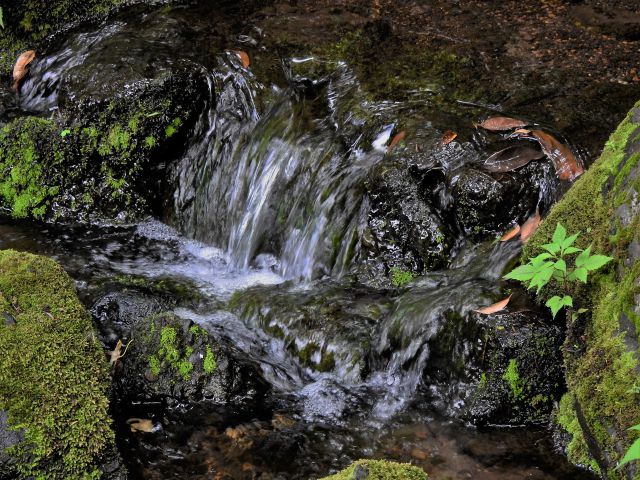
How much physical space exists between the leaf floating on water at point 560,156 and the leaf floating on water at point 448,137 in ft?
1.92

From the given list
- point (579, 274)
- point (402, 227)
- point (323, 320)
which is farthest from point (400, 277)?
point (579, 274)

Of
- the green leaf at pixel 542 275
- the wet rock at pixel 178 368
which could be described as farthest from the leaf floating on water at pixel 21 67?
the green leaf at pixel 542 275

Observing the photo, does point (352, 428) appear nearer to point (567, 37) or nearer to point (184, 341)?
point (184, 341)

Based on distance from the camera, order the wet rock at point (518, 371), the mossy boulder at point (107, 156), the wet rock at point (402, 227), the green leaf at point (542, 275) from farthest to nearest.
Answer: the mossy boulder at point (107, 156) < the wet rock at point (402, 227) < the wet rock at point (518, 371) < the green leaf at point (542, 275)

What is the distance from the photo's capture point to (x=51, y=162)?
662cm

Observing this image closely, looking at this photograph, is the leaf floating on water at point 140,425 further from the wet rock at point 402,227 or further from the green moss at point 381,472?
the wet rock at point 402,227

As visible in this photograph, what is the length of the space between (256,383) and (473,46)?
4135mm

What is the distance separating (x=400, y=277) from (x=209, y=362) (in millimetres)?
1573

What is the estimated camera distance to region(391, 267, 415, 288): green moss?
16.2 ft

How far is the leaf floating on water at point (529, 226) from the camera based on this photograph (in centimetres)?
457

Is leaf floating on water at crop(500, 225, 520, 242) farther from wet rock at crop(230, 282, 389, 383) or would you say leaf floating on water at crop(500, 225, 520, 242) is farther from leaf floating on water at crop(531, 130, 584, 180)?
wet rock at crop(230, 282, 389, 383)

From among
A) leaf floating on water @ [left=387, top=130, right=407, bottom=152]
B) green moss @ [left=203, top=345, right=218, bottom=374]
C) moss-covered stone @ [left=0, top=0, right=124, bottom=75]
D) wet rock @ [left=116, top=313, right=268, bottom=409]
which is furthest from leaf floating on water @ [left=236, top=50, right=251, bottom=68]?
green moss @ [left=203, top=345, right=218, bottom=374]

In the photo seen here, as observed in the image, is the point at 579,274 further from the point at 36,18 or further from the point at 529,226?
the point at 36,18

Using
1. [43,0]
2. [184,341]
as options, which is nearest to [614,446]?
[184,341]
